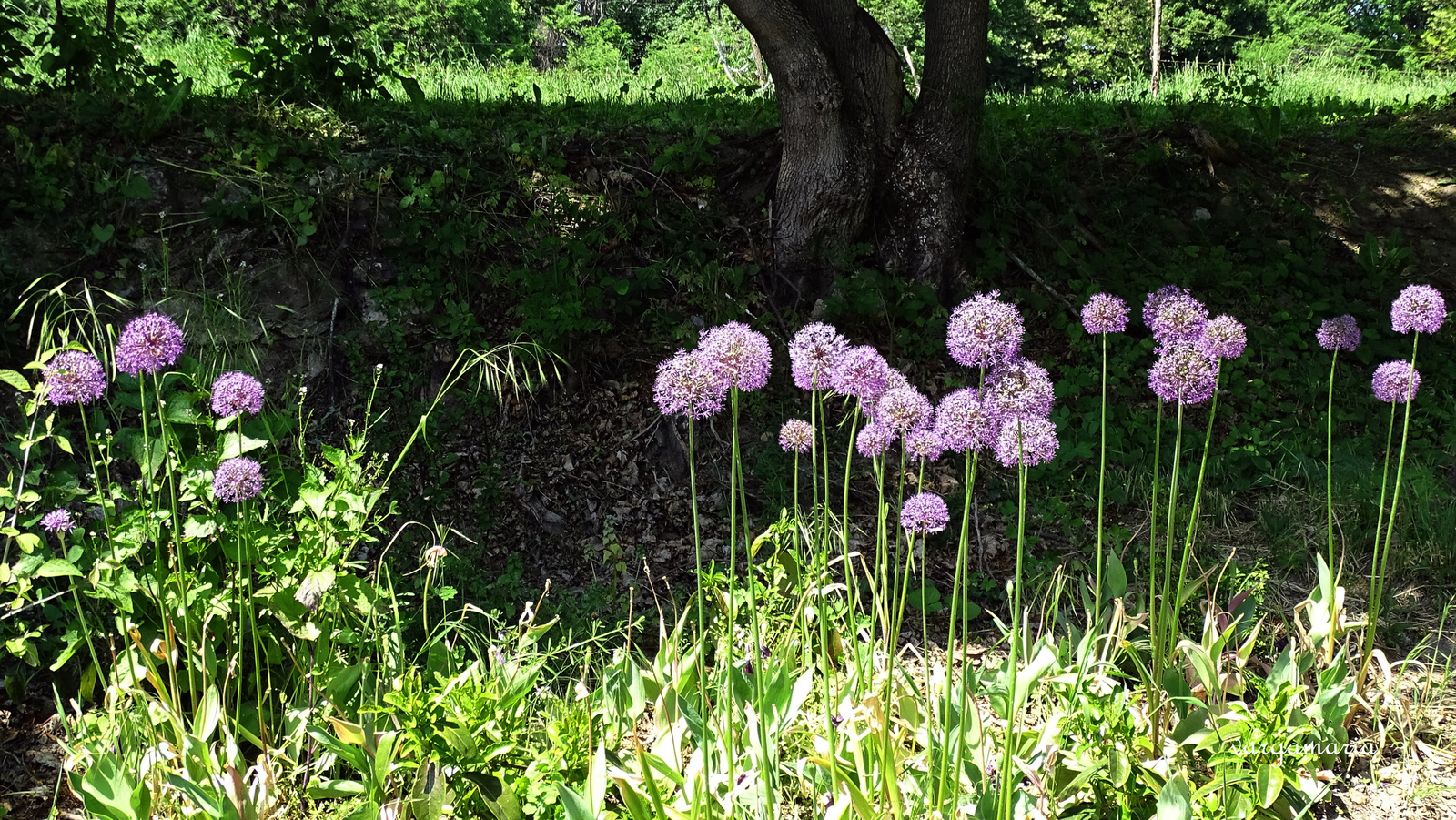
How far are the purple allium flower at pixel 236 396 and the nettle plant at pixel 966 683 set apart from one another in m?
1.02

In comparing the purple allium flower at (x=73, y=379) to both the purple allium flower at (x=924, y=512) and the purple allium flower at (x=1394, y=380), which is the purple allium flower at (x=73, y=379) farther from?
the purple allium flower at (x=1394, y=380)

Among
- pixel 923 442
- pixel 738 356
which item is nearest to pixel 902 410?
pixel 923 442

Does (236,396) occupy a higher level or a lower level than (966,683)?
higher

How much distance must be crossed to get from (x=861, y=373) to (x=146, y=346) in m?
1.51

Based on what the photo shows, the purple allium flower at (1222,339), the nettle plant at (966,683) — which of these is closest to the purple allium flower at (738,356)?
the nettle plant at (966,683)

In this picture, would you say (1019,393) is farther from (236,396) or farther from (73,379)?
(73,379)

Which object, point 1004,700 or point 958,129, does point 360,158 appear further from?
point 1004,700

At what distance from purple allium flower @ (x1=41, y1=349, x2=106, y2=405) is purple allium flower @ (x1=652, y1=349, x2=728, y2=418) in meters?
1.30

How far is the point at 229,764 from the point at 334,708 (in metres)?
0.26

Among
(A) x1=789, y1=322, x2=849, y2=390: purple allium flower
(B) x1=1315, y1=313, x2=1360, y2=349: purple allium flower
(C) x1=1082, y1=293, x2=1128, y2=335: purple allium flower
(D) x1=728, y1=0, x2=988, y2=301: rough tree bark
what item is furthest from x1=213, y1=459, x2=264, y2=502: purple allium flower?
(D) x1=728, y1=0, x2=988, y2=301: rough tree bark

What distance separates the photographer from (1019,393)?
1.83 metres

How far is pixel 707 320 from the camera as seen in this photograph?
15.0 feet

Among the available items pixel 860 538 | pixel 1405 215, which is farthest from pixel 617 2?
pixel 860 538

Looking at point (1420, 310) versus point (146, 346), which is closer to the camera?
point (146, 346)
